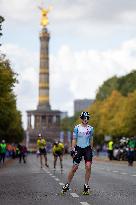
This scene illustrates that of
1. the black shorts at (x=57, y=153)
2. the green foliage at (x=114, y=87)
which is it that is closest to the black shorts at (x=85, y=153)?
the black shorts at (x=57, y=153)

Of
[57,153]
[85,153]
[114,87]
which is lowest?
[85,153]

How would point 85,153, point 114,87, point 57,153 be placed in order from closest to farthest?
1. point 85,153
2. point 57,153
3. point 114,87

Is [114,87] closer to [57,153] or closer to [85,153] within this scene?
[57,153]

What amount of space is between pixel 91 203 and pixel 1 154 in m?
38.2

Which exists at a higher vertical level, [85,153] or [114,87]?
[114,87]

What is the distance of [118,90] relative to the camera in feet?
481

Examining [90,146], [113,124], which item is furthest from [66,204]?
[113,124]

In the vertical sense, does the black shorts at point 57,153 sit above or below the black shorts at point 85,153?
above

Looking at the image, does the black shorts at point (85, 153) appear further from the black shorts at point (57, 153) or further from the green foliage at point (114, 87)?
the green foliage at point (114, 87)

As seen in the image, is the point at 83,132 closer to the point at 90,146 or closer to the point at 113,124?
the point at 90,146

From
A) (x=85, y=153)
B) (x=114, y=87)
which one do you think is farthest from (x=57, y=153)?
(x=114, y=87)

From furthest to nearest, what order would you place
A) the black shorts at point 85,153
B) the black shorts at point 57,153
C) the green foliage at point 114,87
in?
the green foliage at point 114,87
the black shorts at point 57,153
the black shorts at point 85,153

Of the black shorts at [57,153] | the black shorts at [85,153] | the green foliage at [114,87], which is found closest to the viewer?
the black shorts at [85,153]

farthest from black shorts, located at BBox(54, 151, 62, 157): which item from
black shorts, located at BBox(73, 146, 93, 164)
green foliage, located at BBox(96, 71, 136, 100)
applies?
green foliage, located at BBox(96, 71, 136, 100)
